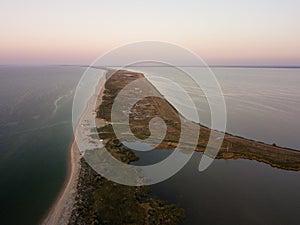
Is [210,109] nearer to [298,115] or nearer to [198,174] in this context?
[298,115]

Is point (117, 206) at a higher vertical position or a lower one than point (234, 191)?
higher

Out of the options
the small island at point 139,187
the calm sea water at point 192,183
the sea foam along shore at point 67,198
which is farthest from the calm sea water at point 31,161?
the small island at point 139,187

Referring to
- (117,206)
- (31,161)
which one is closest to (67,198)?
(117,206)

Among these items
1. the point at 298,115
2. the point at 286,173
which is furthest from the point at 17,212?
the point at 298,115

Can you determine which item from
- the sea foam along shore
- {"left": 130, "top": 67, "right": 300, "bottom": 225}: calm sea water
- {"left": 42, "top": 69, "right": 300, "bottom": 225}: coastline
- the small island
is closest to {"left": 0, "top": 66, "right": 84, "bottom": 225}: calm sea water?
the sea foam along shore

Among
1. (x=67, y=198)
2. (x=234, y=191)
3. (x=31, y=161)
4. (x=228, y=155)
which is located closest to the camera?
(x=67, y=198)

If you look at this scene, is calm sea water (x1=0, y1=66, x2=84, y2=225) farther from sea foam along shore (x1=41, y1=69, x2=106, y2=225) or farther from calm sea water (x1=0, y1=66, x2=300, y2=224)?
sea foam along shore (x1=41, y1=69, x2=106, y2=225)

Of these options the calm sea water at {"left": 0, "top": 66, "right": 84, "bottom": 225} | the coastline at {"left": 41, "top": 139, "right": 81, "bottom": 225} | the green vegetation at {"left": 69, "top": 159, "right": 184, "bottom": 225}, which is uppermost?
the green vegetation at {"left": 69, "top": 159, "right": 184, "bottom": 225}

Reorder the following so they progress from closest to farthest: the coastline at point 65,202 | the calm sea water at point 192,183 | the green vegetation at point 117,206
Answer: the green vegetation at point 117,206
the coastline at point 65,202
the calm sea water at point 192,183

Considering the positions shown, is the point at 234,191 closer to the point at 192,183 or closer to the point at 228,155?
the point at 192,183

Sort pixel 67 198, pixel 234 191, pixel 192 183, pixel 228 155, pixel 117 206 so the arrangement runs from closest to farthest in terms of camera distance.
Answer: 1. pixel 117 206
2. pixel 67 198
3. pixel 234 191
4. pixel 192 183
5. pixel 228 155

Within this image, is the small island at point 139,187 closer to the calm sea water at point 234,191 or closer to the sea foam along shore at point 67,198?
the sea foam along shore at point 67,198

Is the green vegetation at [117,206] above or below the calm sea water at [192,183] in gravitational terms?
above
